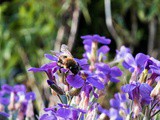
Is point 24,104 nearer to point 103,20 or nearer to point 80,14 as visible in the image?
point 80,14

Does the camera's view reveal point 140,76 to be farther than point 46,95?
No

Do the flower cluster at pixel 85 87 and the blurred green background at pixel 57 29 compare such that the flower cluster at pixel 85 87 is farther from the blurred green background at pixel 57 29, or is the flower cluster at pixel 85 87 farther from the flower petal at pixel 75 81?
the blurred green background at pixel 57 29

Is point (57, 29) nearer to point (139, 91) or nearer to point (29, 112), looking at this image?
point (29, 112)

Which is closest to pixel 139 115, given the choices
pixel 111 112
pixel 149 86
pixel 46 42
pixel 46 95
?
pixel 149 86

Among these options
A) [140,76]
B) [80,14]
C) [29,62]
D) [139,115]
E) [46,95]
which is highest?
[80,14]

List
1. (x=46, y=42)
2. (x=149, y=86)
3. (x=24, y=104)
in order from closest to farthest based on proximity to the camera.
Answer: (x=149, y=86), (x=24, y=104), (x=46, y=42)

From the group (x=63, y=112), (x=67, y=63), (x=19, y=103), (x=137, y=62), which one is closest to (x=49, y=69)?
(x=67, y=63)

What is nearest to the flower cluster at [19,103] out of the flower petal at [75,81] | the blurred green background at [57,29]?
the flower petal at [75,81]
